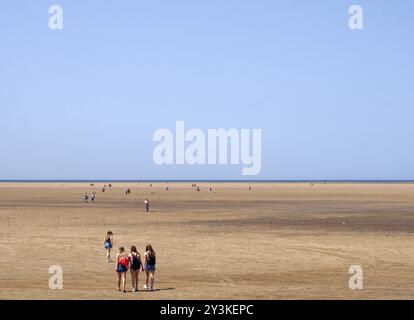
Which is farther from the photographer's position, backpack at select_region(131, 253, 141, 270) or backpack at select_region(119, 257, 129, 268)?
backpack at select_region(131, 253, 141, 270)

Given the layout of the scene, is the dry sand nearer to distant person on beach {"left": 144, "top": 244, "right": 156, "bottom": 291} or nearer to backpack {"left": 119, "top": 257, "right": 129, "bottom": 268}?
distant person on beach {"left": 144, "top": 244, "right": 156, "bottom": 291}

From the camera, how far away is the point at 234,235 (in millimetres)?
39406

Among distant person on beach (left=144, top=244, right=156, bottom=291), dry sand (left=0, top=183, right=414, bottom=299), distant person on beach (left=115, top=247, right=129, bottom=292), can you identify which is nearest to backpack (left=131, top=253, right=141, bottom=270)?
distant person on beach (left=115, top=247, right=129, bottom=292)

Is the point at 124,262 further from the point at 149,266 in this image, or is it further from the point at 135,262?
the point at 149,266

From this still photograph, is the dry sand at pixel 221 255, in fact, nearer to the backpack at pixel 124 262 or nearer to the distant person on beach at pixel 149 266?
the distant person on beach at pixel 149 266

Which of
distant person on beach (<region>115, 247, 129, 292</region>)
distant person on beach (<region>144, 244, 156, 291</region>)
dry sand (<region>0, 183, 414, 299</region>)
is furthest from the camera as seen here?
distant person on beach (<region>144, 244, 156, 291</region>)

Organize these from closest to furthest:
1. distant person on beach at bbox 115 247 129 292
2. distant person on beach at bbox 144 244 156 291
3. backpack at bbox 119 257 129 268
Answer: distant person on beach at bbox 115 247 129 292
backpack at bbox 119 257 129 268
distant person on beach at bbox 144 244 156 291

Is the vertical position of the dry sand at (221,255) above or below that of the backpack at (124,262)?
below

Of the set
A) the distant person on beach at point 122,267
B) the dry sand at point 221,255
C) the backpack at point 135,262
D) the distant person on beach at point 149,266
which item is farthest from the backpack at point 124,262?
the dry sand at point 221,255
